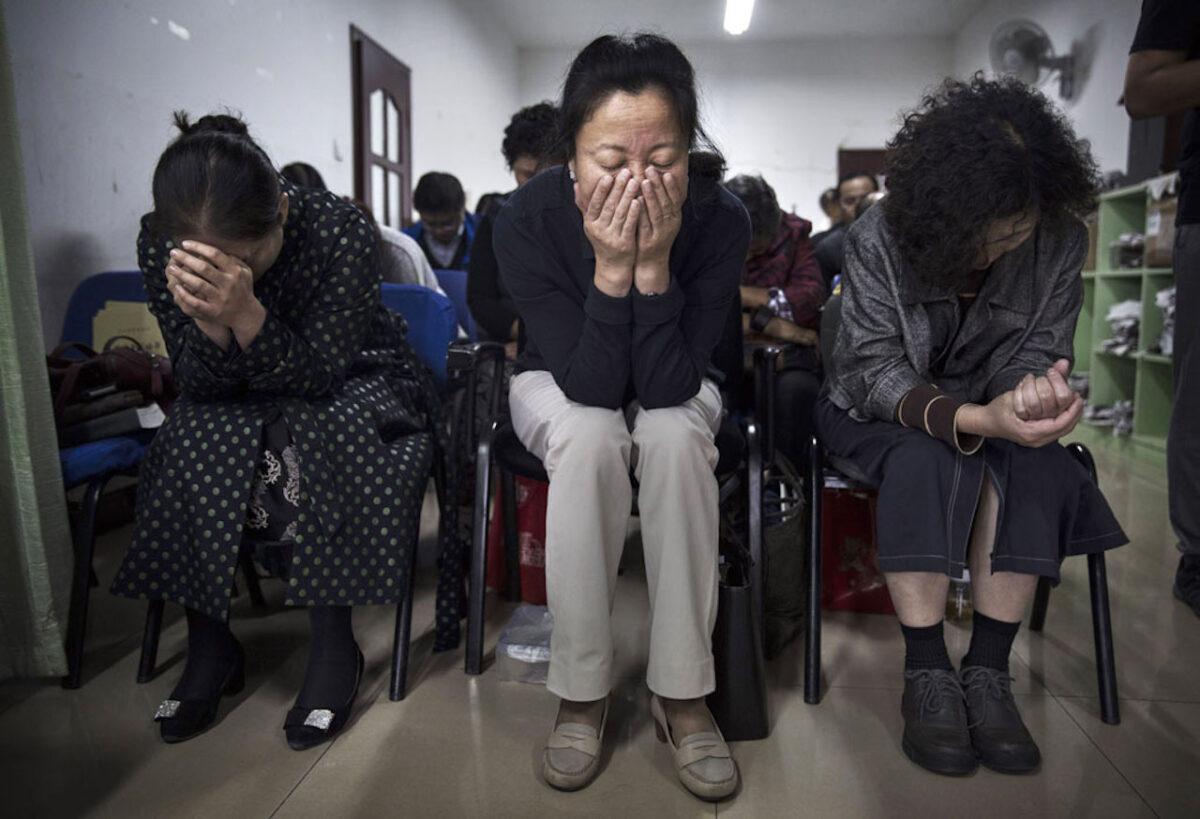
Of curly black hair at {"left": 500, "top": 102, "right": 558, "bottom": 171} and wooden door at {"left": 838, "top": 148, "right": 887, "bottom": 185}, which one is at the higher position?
wooden door at {"left": 838, "top": 148, "right": 887, "bottom": 185}

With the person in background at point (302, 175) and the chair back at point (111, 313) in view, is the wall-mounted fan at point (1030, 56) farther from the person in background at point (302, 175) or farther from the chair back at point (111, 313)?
the chair back at point (111, 313)

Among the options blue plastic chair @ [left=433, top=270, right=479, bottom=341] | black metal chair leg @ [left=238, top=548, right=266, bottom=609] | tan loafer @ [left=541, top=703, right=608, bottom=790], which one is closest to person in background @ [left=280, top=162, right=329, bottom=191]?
blue plastic chair @ [left=433, top=270, right=479, bottom=341]

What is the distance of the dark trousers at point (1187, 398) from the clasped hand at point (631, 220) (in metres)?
1.19

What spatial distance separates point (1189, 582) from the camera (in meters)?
1.85

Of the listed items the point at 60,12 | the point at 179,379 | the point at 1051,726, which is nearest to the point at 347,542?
the point at 179,379

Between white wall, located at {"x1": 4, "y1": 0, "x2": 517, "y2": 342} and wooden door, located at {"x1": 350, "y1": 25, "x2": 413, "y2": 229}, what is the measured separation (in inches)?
3.5

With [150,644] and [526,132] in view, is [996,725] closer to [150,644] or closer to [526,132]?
[150,644]

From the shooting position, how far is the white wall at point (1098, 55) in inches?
183

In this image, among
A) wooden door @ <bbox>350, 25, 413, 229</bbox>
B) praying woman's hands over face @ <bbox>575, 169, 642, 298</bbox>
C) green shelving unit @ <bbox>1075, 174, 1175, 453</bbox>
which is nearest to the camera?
praying woman's hands over face @ <bbox>575, 169, 642, 298</bbox>

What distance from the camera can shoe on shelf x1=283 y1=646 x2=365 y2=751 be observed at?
1304 mm

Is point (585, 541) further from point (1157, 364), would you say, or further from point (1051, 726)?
point (1157, 364)

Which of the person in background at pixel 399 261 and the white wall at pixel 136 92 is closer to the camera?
the person in background at pixel 399 261

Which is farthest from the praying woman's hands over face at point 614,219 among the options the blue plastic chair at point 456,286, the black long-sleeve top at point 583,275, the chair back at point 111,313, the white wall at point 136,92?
the white wall at point 136,92

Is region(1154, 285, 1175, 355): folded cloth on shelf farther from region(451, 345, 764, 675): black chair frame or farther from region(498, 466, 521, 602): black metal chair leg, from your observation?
region(498, 466, 521, 602): black metal chair leg
